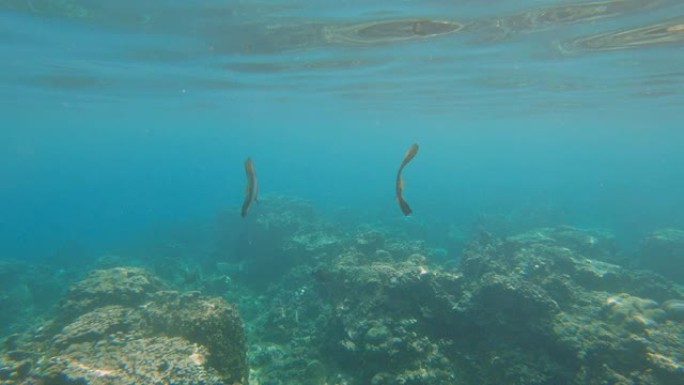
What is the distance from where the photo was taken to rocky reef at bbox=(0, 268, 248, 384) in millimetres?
5777

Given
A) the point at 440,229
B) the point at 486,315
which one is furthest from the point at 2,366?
the point at 440,229

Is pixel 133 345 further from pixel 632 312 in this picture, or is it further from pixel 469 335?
pixel 632 312

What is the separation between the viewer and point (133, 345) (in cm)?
661

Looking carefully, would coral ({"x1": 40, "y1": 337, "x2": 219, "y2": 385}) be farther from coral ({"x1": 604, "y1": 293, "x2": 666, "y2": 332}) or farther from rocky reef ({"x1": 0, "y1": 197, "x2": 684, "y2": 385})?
coral ({"x1": 604, "y1": 293, "x2": 666, "y2": 332})

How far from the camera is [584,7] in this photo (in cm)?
1155

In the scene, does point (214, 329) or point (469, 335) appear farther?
point (469, 335)

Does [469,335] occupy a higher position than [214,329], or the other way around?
[214,329]

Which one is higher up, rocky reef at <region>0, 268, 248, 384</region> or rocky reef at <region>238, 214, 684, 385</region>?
rocky reef at <region>0, 268, 248, 384</region>

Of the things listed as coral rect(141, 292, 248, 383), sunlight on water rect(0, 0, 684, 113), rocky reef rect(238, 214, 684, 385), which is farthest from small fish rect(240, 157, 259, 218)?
sunlight on water rect(0, 0, 684, 113)

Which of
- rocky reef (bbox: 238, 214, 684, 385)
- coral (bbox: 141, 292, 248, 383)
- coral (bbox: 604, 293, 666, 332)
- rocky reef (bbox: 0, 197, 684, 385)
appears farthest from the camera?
coral (bbox: 604, 293, 666, 332)

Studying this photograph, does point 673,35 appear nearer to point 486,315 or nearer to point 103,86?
point 486,315

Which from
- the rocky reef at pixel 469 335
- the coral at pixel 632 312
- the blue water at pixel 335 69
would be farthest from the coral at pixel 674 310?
the blue water at pixel 335 69

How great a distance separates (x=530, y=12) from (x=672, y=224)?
24.4 m

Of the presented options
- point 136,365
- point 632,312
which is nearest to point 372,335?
point 136,365
